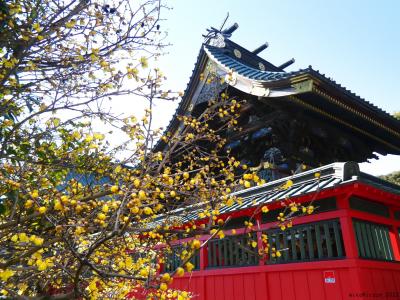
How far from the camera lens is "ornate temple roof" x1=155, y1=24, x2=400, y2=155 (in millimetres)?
6410

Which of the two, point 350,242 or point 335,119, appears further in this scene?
point 335,119

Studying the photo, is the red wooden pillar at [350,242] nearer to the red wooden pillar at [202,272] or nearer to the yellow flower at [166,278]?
the red wooden pillar at [202,272]

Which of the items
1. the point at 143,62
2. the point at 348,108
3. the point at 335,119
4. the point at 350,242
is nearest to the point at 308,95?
the point at 348,108

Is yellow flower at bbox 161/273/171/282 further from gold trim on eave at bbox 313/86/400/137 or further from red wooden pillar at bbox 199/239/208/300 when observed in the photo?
red wooden pillar at bbox 199/239/208/300

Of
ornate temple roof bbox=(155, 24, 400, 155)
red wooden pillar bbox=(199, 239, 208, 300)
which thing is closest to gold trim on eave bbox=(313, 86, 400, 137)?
ornate temple roof bbox=(155, 24, 400, 155)

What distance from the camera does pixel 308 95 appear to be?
658 centimetres

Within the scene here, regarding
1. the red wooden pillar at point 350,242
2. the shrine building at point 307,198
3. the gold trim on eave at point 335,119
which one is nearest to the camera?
the red wooden pillar at point 350,242

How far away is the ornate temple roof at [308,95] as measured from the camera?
21.0ft

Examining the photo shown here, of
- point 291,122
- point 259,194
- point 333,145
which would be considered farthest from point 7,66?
point 333,145

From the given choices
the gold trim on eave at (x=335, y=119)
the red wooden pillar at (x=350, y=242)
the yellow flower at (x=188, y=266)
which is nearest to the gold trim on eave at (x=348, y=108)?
the gold trim on eave at (x=335, y=119)

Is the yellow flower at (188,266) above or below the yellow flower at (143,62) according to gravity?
below

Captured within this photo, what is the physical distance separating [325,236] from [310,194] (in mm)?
851

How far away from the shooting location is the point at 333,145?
27.9 feet

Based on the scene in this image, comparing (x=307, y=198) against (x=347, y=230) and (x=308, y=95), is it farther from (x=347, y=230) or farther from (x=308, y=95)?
(x=308, y=95)
